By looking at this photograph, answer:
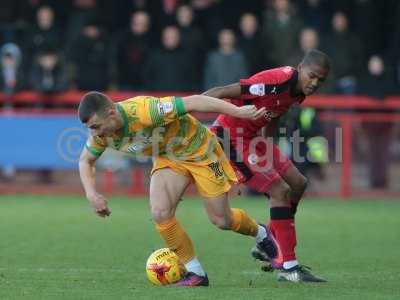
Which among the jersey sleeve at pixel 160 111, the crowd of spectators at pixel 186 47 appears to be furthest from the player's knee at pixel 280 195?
the crowd of spectators at pixel 186 47

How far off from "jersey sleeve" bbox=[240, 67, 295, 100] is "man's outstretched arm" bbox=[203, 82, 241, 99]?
0.15ft

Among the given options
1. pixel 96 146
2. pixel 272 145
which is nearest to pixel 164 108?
pixel 96 146

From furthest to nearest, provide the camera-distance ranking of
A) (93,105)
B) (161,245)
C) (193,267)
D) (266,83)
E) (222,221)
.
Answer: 1. (161,245)
2. (266,83)
3. (222,221)
4. (193,267)
5. (93,105)

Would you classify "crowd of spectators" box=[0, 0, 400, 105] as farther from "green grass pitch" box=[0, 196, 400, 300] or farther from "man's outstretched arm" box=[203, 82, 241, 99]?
"man's outstretched arm" box=[203, 82, 241, 99]

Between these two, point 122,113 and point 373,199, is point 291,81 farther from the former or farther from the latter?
point 373,199

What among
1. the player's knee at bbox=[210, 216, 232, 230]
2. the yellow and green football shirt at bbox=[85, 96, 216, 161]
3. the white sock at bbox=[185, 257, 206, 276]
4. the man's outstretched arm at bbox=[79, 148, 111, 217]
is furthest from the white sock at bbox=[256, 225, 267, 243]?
the man's outstretched arm at bbox=[79, 148, 111, 217]

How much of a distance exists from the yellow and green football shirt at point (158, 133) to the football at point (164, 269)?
0.76 meters

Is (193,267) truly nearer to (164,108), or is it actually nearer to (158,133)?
(158,133)

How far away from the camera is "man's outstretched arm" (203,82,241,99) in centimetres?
862

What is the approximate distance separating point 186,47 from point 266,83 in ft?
25.8

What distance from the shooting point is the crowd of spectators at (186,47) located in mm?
16531

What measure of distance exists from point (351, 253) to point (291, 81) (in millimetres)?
2615

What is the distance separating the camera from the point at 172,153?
864cm

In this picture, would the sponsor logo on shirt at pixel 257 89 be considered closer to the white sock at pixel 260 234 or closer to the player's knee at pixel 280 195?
the player's knee at pixel 280 195
